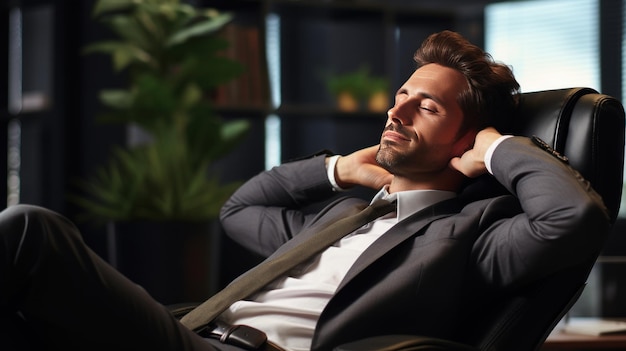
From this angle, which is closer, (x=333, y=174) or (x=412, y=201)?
(x=412, y=201)

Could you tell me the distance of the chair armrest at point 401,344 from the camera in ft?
4.96

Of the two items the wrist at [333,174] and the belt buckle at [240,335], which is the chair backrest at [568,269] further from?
the wrist at [333,174]

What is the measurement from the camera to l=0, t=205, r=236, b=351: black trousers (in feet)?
4.99

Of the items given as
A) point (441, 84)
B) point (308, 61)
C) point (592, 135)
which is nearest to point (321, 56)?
point (308, 61)

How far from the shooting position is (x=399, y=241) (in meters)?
1.82

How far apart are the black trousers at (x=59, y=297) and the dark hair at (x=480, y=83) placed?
2.73 feet

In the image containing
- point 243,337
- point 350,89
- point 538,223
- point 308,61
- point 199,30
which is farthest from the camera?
point 308,61

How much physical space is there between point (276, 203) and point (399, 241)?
581 millimetres

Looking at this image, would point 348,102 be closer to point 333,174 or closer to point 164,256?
point 164,256

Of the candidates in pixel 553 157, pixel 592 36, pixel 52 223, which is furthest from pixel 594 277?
pixel 592 36

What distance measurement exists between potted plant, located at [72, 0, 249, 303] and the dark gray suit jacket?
229 centimetres

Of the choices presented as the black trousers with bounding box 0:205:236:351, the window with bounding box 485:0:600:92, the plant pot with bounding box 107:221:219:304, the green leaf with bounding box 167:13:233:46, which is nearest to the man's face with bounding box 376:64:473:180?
the black trousers with bounding box 0:205:236:351

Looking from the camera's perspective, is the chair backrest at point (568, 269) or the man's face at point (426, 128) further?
the man's face at point (426, 128)

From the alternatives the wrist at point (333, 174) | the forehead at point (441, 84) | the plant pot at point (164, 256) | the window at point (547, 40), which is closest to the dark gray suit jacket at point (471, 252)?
the forehead at point (441, 84)
